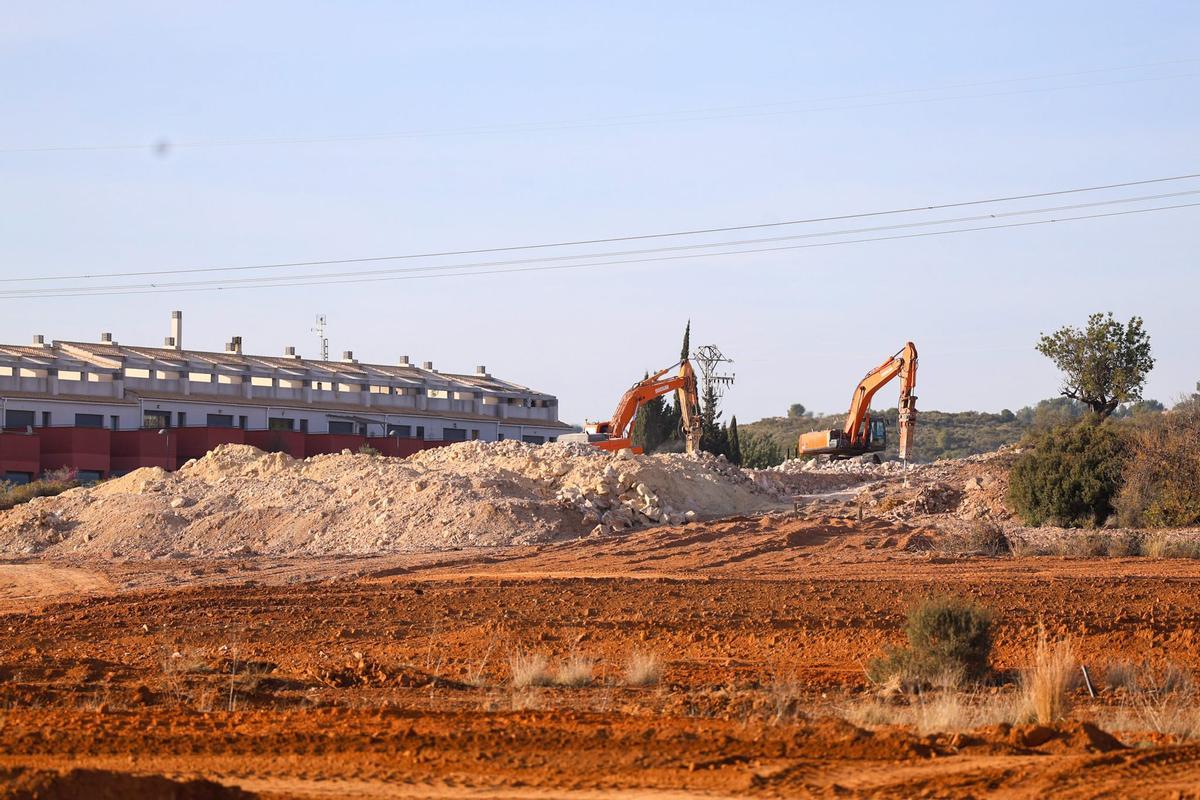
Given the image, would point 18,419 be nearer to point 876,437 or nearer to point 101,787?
A: point 876,437

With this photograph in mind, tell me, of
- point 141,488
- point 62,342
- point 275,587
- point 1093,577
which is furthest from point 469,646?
point 62,342

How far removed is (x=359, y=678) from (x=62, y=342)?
226ft

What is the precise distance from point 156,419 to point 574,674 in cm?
5747

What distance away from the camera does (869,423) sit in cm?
5788

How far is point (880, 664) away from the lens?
13.8m

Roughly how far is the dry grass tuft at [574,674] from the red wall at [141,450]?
46.8 m

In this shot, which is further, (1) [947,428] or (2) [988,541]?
(1) [947,428]

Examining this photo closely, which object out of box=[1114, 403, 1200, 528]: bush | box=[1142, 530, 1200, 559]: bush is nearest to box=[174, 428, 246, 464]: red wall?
box=[1114, 403, 1200, 528]: bush

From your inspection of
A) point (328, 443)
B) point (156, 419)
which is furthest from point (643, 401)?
point (156, 419)

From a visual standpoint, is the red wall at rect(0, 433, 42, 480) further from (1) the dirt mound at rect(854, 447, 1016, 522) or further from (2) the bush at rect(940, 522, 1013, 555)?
(2) the bush at rect(940, 522, 1013, 555)

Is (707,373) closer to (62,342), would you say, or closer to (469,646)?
(62,342)

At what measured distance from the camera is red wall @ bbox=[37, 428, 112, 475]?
55.6 m

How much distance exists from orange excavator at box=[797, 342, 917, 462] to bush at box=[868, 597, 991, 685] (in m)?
32.4

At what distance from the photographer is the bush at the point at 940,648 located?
1354cm
